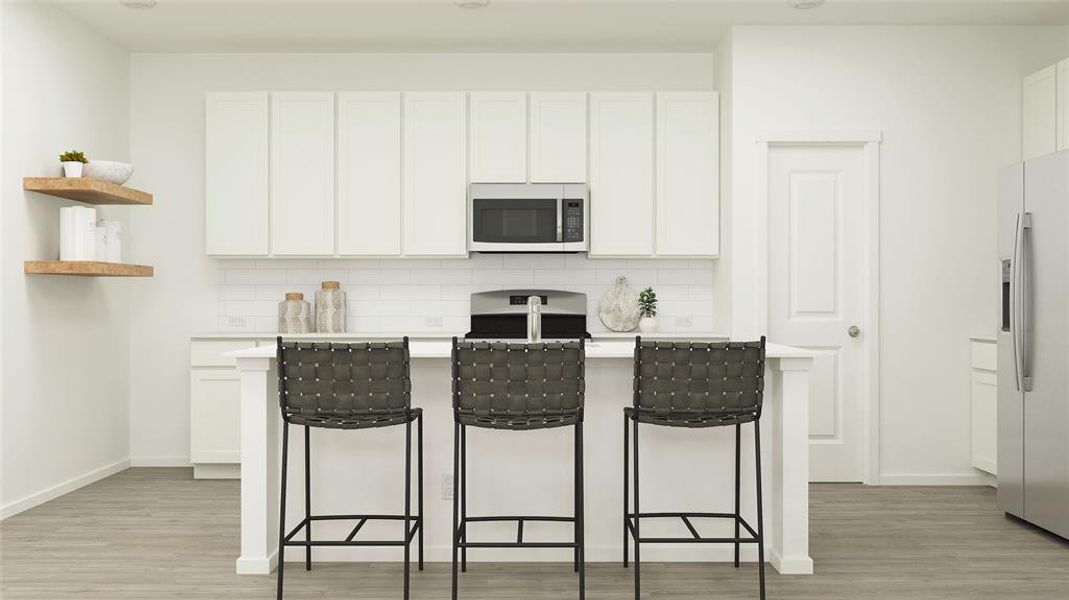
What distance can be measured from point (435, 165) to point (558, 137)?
857 millimetres

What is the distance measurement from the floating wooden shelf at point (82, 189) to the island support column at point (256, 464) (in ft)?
6.16

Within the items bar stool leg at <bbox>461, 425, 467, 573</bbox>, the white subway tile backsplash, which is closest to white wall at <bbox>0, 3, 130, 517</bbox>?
the white subway tile backsplash

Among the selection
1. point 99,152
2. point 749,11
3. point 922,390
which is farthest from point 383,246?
point 922,390

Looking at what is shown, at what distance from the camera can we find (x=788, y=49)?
16.0 feet

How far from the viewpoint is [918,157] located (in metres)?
4.88

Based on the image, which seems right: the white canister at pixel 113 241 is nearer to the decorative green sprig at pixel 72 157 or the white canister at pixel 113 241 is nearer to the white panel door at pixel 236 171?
the decorative green sprig at pixel 72 157

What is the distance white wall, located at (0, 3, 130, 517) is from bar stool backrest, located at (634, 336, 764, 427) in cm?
354

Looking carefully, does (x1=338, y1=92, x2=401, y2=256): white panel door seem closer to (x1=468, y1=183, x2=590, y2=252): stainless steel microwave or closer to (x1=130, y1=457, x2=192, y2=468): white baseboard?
(x1=468, y1=183, x2=590, y2=252): stainless steel microwave

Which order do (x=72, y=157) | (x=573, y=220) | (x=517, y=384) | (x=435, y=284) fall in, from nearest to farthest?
(x=517, y=384), (x=72, y=157), (x=573, y=220), (x=435, y=284)

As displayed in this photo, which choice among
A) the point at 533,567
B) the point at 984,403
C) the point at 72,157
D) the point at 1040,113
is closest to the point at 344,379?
the point at 533,567

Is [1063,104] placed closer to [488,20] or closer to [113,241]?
[488,20]

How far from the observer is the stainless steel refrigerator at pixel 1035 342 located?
360 centimetres

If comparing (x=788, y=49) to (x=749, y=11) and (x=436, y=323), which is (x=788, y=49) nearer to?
(x=749, y=11)

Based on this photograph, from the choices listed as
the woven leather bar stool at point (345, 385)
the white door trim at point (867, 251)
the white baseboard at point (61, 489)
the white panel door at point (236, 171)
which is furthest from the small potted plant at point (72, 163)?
the white door trim at point (867, 251)
